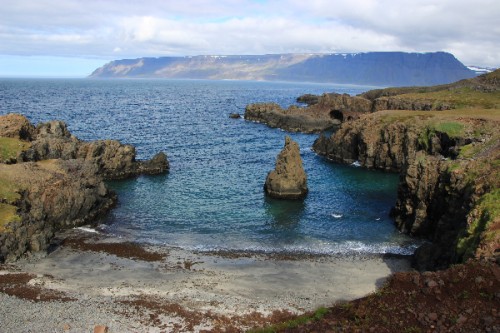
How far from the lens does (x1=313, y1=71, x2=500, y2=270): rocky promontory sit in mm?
33531

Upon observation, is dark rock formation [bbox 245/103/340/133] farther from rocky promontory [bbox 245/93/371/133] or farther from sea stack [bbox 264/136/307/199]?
sea stack [bbox 264/136/307/199]

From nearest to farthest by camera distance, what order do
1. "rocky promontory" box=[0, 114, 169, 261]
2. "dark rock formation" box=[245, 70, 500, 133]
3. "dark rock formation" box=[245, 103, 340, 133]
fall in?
"rocky promontory" box=[0, 114, 169, 261]
"dark rock formation" box=[245, 70, 500, 133]
"dark rock formation" box=[245, 103, 340, 133]

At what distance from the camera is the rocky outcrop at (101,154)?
219 feet

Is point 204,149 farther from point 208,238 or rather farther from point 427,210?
point 427,210

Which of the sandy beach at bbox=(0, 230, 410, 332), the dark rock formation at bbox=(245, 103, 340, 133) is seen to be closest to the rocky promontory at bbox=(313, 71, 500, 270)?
the sandy beach at bbox=(0, 230, 410, 332)

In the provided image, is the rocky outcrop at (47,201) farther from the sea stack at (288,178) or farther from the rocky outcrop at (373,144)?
the rocky outcrop at (373,144)

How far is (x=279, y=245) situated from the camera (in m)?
46.0

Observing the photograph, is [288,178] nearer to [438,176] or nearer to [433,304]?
[438,176]

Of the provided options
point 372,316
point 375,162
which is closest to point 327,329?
point 372,316

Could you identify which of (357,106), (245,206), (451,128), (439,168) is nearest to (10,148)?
(245,206)

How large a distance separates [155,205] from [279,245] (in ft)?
66.6

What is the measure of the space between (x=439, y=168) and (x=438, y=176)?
45.6 inches

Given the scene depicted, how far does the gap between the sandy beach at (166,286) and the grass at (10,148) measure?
1859 cm

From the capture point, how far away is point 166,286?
35.9m
